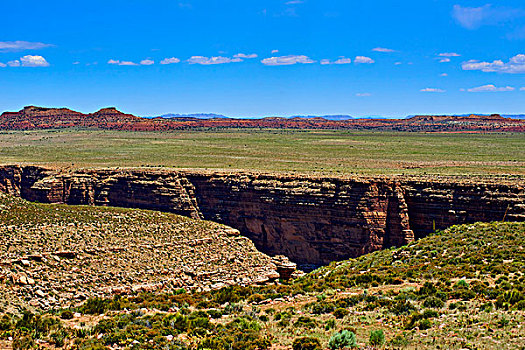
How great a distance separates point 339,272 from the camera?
2769 cm

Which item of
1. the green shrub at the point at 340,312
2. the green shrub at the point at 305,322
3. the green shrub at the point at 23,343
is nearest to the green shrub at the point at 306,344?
the green shrub at the point at 305,322

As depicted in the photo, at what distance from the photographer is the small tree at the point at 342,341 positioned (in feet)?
50.4

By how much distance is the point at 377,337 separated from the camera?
15477 mm

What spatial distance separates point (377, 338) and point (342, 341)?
3.03 ft

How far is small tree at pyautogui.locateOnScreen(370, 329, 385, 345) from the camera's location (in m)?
15.4

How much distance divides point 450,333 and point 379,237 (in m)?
24.8

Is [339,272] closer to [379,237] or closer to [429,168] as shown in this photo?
[379,237]

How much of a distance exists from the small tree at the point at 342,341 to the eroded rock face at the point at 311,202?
79.1 feet

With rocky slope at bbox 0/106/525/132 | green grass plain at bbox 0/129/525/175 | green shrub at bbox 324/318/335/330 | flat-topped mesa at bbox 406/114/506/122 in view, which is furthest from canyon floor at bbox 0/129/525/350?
flat-topped mesa at bbox 406/114/506/122

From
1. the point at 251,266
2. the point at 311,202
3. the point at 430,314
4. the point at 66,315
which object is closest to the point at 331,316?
the point at 430,314

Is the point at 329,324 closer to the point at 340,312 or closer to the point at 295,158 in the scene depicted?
the point at 340,312

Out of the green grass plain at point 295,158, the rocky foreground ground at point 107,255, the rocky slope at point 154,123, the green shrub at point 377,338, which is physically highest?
the rocky slope at point 154,123

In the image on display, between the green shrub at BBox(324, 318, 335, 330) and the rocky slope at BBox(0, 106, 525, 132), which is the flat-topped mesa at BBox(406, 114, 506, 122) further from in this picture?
the green shrub at BBox(324, 318, 335, 330)

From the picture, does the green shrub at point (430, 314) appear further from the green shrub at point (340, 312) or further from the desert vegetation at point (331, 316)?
the green shrub at point (340, 312)
